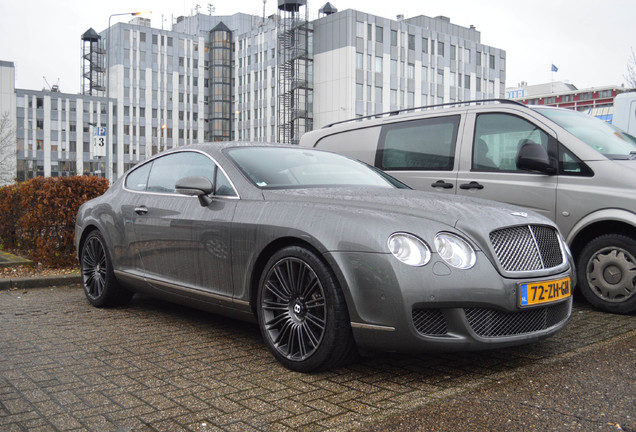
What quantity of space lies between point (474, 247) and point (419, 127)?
376 centimetres

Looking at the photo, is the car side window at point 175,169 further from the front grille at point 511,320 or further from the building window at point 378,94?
the building window at point 378,94

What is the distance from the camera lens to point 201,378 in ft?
12.5

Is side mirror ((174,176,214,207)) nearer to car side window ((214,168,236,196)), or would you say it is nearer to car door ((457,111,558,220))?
car side window ((214,168,236,196))

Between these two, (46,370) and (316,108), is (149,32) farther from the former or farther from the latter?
(46,370)

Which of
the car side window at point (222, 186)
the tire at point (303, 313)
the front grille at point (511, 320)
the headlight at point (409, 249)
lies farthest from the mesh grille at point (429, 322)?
the car side window at point (222, 186)

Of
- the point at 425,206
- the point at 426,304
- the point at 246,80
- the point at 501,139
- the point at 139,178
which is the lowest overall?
the point at 426,304

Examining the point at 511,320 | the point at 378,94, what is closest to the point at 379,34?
the point at 378,94

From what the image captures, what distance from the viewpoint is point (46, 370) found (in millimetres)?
4016

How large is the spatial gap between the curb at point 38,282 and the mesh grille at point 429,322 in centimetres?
551

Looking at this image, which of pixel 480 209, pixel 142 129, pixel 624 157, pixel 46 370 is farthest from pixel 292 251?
pixel 142 129

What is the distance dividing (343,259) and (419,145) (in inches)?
148

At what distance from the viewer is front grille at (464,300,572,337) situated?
3.58 meters

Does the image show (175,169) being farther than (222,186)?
Yes

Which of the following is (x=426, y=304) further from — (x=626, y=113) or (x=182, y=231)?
(x=626, y=113)
